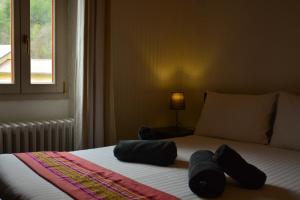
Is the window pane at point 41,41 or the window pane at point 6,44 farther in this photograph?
the window pane at point 41,41

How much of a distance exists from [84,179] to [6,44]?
1.70 m

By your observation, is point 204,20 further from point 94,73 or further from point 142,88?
point 94,73

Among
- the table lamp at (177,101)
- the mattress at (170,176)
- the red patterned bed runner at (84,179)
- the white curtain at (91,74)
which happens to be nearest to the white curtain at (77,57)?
the white curtain at (91,74)

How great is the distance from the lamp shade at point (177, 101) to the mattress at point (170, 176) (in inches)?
45.8

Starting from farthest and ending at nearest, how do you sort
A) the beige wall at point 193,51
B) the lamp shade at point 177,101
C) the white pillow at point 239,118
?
the lamp shade at point 177,101 < the beige wall at point 193,51 < the white pillow at point 239,118

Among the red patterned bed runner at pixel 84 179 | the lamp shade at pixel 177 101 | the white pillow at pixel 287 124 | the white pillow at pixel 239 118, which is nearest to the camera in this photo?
the red patterned bed runner at pixel 84 179

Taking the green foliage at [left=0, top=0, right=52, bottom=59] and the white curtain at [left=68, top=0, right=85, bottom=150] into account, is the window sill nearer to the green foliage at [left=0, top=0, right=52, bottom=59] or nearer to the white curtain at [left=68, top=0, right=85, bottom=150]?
the white curtain at [left=68, top=0, right=85, bottom=150]

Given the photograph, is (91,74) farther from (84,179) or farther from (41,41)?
(84,179)

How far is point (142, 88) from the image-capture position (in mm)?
3508

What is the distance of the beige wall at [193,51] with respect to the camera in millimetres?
2895

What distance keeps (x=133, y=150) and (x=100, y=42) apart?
51.9 inches

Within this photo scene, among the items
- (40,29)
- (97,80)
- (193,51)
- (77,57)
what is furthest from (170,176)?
(193,51)

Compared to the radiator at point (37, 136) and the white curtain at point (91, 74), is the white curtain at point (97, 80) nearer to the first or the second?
the white curtain at point (91, 74)

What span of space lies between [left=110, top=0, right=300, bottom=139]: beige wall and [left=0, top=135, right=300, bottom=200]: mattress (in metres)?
0.95
